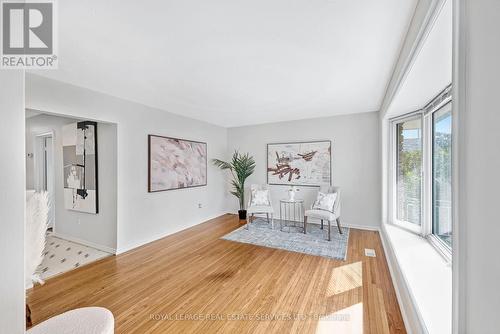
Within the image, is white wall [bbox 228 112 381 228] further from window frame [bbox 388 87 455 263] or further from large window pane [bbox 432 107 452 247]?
large window pane [bbox 432 107 452 247]

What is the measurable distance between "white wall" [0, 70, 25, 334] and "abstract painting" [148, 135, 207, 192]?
3034 mm

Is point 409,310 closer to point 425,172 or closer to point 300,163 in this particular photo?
point 425,172

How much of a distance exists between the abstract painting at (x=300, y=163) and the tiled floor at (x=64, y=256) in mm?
3539

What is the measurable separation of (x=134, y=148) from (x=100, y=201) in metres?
0.98

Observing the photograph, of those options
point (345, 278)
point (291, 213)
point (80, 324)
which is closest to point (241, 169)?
point (291, 213)

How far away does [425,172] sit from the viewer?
8.32ft

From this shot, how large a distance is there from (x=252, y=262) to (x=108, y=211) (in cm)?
232

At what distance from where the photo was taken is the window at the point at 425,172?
211cm

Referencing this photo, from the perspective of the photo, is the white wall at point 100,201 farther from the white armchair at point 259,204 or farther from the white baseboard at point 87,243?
the white armchair at point 259,204

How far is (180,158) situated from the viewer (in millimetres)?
4039

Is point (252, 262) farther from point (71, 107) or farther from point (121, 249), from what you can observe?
point (71, 107)

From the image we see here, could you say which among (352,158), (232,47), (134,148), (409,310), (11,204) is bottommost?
(409,310)

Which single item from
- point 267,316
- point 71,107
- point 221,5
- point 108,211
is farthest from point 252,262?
point 71,107

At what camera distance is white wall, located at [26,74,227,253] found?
242cm
